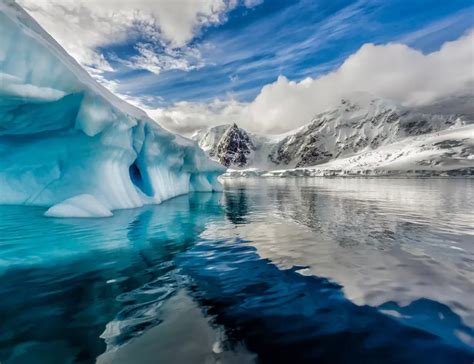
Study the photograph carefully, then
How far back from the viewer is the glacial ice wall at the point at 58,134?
10336 mm

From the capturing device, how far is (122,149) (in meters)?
15.6

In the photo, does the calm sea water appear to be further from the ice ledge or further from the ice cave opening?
the ice cave opening

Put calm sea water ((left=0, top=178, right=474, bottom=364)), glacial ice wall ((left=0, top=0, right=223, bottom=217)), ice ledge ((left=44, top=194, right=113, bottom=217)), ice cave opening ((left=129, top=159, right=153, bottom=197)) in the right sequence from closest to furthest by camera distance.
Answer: calm sea water ((left=0, top=178, right=474, bottom=364)), glacial ice wall ((left=0, top=0, right=223, bottom=217)), ice ledge ((left=44, top=194, right=113, bottom=217)), ice cave opening ((left=129, top=159, right=153, bottom=197))

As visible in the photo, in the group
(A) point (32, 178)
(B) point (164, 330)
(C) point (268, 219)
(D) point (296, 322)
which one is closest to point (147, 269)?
A: (B) point (164, 330)

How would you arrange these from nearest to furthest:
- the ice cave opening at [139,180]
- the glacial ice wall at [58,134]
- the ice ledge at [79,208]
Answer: the glacial ice wall at [58,134] → the ice ledge at [79,208] → the ice cave opening at [139,180]

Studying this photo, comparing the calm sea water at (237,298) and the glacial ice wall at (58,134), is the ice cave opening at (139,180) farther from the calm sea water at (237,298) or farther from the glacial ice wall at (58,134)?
the calm sea water at (237,298)

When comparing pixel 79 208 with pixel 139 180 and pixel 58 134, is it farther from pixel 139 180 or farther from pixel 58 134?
pixel 139 180

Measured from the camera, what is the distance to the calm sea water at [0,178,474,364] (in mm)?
3301

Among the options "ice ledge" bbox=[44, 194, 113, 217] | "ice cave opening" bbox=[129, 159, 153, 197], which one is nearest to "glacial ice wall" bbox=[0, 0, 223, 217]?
"ice ledge" bbox=[44, 194, 113, 217]

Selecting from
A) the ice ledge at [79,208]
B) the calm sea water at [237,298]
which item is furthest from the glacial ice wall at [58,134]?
the calm sea water at [237,298]

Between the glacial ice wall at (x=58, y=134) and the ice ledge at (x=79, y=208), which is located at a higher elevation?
the glacial ice wall at (x=58, y=134)

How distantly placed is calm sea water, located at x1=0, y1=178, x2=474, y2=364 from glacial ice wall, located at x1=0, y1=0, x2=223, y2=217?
5220mm

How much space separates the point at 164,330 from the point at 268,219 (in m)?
10.2

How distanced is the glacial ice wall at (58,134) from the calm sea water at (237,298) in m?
5.22
